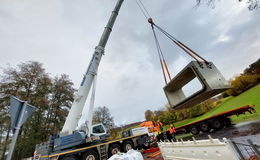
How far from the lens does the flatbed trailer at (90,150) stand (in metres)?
5.84

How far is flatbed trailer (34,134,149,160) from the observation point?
584cm

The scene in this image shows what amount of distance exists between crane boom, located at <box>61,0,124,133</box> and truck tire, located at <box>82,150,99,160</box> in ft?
5.09

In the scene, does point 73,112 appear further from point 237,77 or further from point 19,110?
point 237,77

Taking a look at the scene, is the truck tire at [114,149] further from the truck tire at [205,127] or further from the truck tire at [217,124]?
the truck tire at [217,124]

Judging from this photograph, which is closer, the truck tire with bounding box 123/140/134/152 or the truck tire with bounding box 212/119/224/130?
the truck tire with bounding box 123/140/134/152

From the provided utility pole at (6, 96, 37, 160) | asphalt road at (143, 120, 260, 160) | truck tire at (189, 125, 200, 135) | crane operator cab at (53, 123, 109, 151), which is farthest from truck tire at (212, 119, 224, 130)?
utility pole at (6, 96, 37, 160)

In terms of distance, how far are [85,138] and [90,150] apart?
75 centimetres

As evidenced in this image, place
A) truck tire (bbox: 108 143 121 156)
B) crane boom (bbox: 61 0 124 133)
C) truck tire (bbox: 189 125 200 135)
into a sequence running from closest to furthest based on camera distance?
crane boom (bbox: 61 0 124 133)
truck tire (bbox: 108 143 121 156)
truck tire (bbox: 189 125 200 135)

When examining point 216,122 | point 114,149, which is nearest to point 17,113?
point 114,149

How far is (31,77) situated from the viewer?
1383 centimetres

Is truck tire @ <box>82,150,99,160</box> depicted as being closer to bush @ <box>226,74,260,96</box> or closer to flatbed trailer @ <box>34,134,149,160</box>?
flatbed trailer @ <box>34,134,149,160</box>

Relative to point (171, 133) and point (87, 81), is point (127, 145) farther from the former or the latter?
point (87, 81)

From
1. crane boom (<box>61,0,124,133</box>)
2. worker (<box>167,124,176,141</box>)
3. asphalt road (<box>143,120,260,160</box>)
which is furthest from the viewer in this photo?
worker (<box>167,124,176,141</box>)

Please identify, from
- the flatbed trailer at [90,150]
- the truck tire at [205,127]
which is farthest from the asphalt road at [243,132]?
the flatbed trailer at [90,150]
